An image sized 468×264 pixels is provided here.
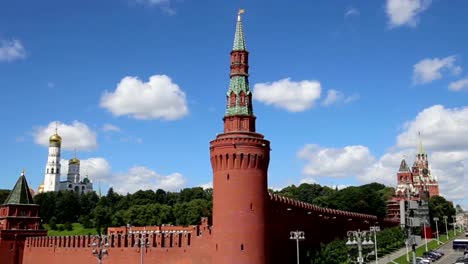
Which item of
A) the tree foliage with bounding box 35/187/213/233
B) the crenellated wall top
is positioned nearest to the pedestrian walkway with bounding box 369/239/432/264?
the crenellated wall top

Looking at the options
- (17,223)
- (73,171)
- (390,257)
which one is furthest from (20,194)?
(73,171)

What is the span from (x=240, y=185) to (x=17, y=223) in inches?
1646

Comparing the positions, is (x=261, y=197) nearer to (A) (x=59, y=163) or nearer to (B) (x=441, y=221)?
(B) (x=441, y=221)

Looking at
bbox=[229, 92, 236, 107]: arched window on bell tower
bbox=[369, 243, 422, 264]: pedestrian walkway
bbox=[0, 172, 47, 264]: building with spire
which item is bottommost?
bbox=[369, 243, 422, 264]: pedestrian walkway

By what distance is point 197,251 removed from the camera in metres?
48.2

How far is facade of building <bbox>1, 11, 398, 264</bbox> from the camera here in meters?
44.4

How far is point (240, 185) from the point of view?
44844 mm

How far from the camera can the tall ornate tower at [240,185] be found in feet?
145

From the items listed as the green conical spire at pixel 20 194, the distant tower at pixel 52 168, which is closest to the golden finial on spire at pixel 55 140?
the distant tower at pixel 52 168

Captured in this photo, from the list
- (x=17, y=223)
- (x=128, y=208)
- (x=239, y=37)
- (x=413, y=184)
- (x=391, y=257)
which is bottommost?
(x=391, y=257)

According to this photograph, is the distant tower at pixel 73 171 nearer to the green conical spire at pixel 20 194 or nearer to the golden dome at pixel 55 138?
the golden dome at pixel 55 138

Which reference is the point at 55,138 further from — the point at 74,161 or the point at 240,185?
the point at 240,185

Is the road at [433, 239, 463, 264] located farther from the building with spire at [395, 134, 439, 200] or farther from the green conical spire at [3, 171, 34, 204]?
the green conical spire at [3, 171, 34, 204]

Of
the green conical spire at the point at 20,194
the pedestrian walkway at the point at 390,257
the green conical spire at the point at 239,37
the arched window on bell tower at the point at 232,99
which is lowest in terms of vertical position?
→ the pedestrian walkway at the point at 390,257
